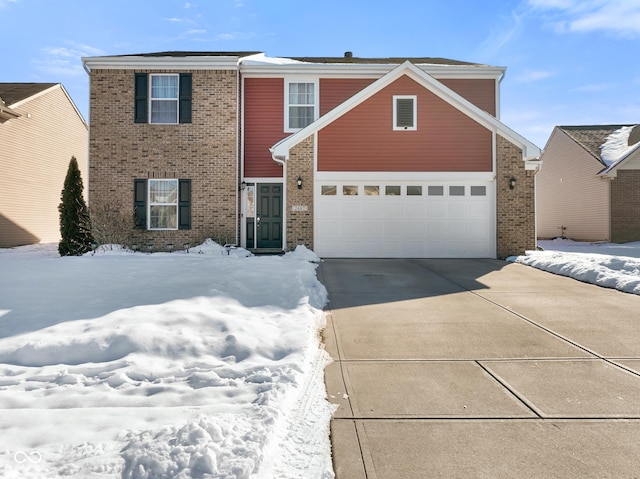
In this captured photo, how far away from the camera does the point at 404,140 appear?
1243 cm

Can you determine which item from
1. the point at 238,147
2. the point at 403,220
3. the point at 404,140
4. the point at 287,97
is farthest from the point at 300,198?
the point at 287,97

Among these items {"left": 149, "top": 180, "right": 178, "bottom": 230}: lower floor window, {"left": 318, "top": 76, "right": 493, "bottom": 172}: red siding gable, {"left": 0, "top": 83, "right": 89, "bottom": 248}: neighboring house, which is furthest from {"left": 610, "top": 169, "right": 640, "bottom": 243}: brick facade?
{"left": 0, "top": 83, "right": 89, "bottom": 248}: neighboring house

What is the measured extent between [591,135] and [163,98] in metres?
22.2

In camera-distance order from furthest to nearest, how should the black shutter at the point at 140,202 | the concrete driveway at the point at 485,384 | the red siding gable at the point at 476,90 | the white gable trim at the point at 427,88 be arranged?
the red siding gable at the point at 476,90
the black shutter at the point at 140,202
the white gable trim at the point at 427,88
the concrete driveway at the point at 485,384

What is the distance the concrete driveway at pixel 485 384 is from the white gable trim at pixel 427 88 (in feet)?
20.4

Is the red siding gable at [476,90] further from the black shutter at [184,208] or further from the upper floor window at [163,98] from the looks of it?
the black shutter at [184,208]

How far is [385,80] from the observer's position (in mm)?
12359

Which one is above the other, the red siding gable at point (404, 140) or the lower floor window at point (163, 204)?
the red siding gable at point (404, 140)

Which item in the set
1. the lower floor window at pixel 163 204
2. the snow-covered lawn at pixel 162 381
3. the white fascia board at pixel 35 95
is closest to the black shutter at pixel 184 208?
the lower floor window at pixel 163 204

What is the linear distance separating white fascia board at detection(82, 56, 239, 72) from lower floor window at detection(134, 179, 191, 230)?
383 centimetres

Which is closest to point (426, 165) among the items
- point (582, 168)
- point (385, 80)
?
point (385, 80)

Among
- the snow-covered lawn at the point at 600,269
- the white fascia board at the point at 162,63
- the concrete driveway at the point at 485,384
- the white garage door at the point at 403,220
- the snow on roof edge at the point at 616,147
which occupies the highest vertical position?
the white fascia board at the point at 162,63

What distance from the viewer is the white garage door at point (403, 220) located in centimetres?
1234

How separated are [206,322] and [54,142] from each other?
59.4ft
